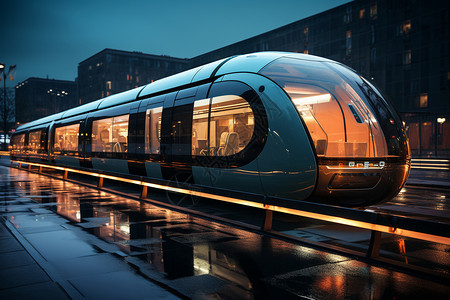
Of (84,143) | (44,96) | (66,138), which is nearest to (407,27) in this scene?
(66,138)

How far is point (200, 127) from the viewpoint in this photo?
11.2 meters

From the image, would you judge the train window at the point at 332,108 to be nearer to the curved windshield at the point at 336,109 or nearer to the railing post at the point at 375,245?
the curved windshield at the point at 336,109

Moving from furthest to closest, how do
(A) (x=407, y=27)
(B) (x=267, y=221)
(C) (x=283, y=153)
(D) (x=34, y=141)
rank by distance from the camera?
(A) (x=407, y=27) → (D) (x=34, y=141) → (C) (x=283, y=153) → (B) (x=267, y=221)

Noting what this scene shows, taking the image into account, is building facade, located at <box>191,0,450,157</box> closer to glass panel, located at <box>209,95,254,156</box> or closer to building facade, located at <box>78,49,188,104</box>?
glass panel, located at <box>209,95,254,156</box>

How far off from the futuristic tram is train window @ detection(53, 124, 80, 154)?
11.1 m

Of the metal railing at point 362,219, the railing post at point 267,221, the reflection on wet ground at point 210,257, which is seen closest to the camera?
the reflection on wet ground at point 210,257

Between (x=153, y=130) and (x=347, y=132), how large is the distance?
275 inches

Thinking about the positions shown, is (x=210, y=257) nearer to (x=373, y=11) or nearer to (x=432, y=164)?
(x=432, y=164)

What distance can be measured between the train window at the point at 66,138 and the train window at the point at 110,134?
2.84 meters

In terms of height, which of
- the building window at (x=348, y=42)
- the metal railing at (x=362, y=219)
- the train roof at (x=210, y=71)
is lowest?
A: the metal railing at (x=362, y=219)

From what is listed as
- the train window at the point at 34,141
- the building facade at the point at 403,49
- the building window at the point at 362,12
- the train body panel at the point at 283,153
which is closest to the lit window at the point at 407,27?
the building facade at the point at 403,49

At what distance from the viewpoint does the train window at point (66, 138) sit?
2191 centimetres

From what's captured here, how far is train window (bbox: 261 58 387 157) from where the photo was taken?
867 centimetres

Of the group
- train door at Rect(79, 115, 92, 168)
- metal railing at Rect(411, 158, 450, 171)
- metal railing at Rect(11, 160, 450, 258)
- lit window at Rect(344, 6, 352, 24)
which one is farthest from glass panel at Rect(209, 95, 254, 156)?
lit window at Rect(344, 6, 352, 24)
